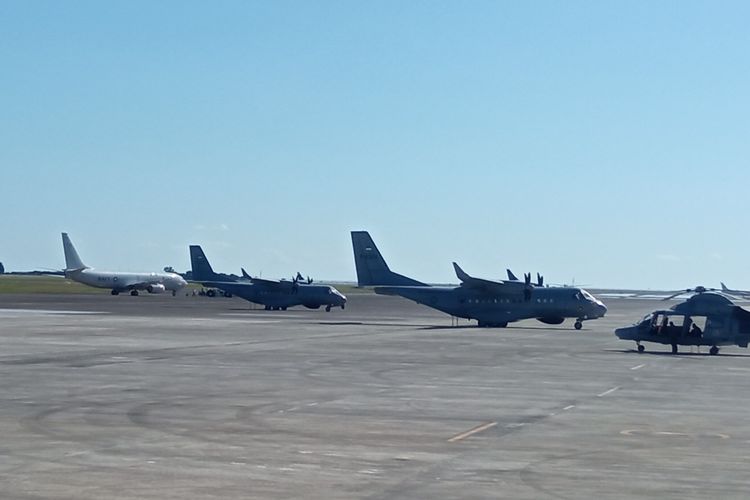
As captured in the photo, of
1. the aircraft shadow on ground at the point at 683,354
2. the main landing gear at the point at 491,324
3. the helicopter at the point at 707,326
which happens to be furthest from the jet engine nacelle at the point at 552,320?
the helicopter at the point at 707,326

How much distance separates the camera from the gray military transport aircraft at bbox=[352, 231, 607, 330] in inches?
2415

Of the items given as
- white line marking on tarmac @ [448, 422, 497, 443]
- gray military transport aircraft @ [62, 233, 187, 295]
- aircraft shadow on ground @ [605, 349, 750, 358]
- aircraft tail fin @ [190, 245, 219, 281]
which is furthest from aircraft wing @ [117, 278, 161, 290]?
white line marking on tarmac @ [448, 422, 497, 443]

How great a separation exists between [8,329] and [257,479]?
37313mm

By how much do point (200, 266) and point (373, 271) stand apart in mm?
38737

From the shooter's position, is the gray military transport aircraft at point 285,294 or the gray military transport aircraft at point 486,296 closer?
the gray military transport aircraft at point 486,296

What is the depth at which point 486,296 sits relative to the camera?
63125mm

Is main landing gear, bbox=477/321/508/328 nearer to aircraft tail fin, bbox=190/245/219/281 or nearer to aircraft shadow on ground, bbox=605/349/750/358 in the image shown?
aircraft shadow on ground, bbox=605/349/750/358

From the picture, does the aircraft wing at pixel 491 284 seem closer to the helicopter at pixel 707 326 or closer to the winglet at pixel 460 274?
the winglet at pixel 460 274

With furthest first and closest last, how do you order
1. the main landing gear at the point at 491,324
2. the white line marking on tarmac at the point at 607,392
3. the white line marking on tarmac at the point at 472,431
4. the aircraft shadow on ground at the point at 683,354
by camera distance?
the main landing gear at the point at 491,324 < the aircraft shadow on ground at the point at 683,354 < the white line marking on tarmac at the point at 607,392 < the white line marking on tarmac at the point at 472,431

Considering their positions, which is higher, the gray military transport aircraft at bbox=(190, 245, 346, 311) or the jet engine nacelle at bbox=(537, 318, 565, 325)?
the gray military transport aircraft at bbox=(190, 245, 346, 311)

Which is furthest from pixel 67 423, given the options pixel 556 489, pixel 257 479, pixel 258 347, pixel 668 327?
pixel 668 327

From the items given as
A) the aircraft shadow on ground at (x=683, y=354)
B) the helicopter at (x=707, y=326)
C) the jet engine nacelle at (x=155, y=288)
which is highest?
the jet engine nacelle at (x=155, y=288)

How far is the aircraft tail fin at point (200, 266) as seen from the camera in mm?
100812

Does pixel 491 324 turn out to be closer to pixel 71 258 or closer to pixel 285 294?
pixel 285 294
